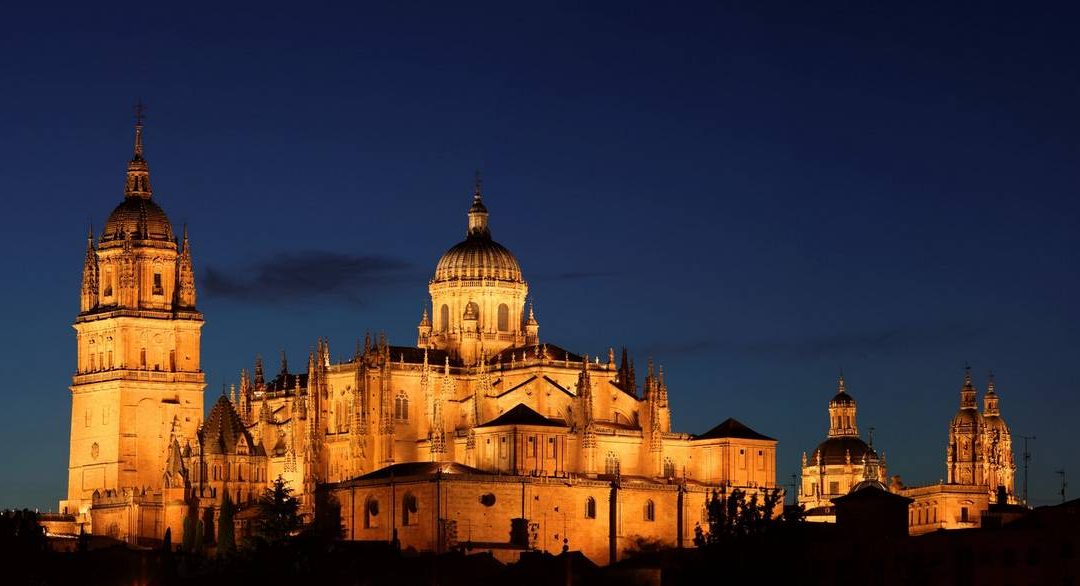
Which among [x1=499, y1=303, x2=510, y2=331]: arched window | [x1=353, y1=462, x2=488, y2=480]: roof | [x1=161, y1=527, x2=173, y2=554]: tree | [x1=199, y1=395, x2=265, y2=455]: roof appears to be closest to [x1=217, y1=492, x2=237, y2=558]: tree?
[x1=161, y1=527, x2=173, y2=554]: tree

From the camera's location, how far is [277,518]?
429 feet

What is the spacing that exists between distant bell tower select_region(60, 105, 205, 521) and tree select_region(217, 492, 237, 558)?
14.1 meters

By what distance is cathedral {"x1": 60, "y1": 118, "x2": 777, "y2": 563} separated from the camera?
138125mm

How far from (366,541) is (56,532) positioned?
2226 centimetres

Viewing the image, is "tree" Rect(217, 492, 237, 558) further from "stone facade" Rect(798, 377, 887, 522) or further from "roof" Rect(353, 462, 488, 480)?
"stone facade" Rect(798, 377, 887, 522)

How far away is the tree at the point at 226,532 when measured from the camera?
130m

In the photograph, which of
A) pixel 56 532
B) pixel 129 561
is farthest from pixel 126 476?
pixel 129 561

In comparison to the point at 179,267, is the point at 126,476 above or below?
below

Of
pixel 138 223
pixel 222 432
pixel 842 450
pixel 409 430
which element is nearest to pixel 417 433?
pixel 409 430

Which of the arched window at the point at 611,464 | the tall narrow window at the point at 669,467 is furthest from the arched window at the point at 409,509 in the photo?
the tall narrow window at the point at 669,467

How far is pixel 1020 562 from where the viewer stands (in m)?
110

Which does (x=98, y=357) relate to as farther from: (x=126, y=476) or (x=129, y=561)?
(x=129, y=561)

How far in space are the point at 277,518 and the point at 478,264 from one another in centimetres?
2717

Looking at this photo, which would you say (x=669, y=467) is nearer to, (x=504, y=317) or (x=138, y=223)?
(x=504, y=317)
